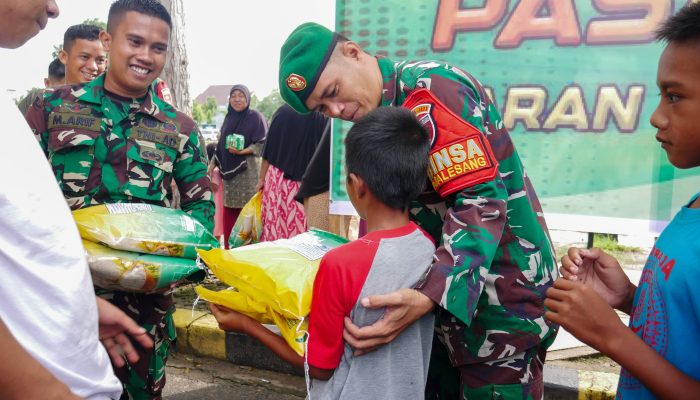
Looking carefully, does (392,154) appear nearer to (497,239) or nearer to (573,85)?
(497,239)

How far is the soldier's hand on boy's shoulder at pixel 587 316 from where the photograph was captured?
1.15 m

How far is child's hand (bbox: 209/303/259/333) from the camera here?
152 centimetres

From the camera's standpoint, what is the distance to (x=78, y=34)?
12.5ft

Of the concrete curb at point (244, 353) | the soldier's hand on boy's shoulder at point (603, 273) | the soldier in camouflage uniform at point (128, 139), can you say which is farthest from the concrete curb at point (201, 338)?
the soldier's hand on boy's shoulder at point (603, 273)

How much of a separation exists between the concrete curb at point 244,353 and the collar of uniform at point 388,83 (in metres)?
2.01

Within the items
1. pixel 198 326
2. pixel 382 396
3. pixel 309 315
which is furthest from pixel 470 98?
pixel 198 326

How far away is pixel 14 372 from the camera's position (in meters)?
0.81

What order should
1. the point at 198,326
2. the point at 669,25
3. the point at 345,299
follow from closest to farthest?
the point at 669,25
the point at 345,299
the point at 198,326

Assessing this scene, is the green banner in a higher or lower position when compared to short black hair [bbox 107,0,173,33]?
lower

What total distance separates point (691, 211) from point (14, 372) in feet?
4.68

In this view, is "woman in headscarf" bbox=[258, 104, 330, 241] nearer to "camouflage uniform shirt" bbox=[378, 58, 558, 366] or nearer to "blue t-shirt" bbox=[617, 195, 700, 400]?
"camouflage uniform shirt" bbox=[378, 58, 558, 366]

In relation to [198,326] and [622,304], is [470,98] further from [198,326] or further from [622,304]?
[198,326]

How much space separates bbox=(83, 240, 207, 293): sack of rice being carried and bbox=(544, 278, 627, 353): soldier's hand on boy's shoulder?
122 cm

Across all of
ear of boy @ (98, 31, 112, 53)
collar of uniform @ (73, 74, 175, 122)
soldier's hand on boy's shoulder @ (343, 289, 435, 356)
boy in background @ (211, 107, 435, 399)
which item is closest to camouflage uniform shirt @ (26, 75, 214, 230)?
collar of uniform @ (73, 74, 175, 122)
